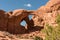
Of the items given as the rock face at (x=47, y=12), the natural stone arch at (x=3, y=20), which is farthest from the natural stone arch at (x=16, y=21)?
the rock face at (x=47, y=12)

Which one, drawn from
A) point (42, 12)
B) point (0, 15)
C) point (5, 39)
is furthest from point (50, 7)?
point (5, 39)

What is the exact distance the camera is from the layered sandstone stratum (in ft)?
133

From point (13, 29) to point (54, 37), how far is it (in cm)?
2852

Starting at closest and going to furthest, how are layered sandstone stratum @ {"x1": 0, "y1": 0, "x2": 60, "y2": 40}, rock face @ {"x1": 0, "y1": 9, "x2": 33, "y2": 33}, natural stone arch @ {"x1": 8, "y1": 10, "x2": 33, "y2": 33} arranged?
layered sandstone stratum @ {"x1": 0, "y1": 0, "x2": 60, "y2": 40} → rock face @ {"x1": 0, "y1": 9, "x2": 33, "y2": 33} → natural stone arch @ {"x1": 8, "y1": 10, "x2": 33, "y2": 33}

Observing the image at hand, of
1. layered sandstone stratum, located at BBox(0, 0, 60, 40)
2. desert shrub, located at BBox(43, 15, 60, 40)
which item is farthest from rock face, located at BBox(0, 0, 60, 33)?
desert shrub, located at BBox(43, 15, 60, 40)

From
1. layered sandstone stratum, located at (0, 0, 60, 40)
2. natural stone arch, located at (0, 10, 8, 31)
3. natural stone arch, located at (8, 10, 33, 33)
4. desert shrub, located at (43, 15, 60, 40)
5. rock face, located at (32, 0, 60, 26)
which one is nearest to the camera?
desert shrub, located at (43, 15, 60, 40)

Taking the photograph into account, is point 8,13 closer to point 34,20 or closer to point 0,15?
point 0,15

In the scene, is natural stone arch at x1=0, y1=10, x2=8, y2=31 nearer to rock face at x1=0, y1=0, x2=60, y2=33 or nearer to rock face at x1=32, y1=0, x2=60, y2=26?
rock face at x1=0, y1=0, x2=60, y2=33

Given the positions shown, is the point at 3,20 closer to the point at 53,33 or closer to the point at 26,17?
the point at 26,17

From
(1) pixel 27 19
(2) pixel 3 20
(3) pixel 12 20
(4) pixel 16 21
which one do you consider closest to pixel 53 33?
(2) pixel 3 20

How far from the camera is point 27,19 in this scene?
48.6 m

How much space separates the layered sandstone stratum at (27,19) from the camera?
40656 millimetres

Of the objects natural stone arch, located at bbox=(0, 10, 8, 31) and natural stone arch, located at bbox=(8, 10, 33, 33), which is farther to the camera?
natural stone arch, located at bbox=(8, 10, 33, 33)

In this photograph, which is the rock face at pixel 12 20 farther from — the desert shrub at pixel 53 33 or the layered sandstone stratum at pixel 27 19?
the desert shrub at pixel 53 33
